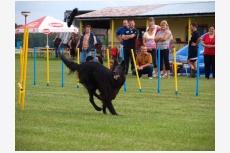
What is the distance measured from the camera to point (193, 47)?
17.5m

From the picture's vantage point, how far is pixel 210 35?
1695 cm

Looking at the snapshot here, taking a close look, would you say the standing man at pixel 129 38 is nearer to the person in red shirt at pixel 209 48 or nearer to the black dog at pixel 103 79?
the person in red shirt at pixel 209 48

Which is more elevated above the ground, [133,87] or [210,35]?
[210,35]

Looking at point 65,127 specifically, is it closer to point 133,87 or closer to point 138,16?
point 133,87

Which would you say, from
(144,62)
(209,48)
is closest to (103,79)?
(144,62)

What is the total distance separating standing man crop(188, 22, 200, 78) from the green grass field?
482 cm

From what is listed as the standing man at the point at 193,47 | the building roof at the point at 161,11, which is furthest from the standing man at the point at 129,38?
the building roof at the point at 161,11

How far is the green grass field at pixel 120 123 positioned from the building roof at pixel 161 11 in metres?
12.3

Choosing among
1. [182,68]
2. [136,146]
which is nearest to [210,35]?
[182,68]

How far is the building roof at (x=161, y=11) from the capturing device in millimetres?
24795

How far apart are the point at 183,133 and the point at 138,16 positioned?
69.3ft

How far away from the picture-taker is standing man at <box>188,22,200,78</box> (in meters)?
17.3

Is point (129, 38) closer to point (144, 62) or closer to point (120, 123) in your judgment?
point (144, 62)

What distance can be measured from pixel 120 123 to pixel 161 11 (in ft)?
65.0
